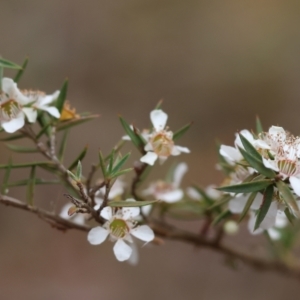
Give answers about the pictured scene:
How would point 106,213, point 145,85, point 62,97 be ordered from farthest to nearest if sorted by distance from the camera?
point 145,85
point 62,97
point 106,213

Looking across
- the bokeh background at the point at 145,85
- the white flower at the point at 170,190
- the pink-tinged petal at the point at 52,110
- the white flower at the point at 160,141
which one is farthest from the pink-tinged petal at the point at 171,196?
the bokeh background at the point at 145,85

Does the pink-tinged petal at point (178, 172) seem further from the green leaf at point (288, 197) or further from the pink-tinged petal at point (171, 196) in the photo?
the green leaf at point (288, 197)

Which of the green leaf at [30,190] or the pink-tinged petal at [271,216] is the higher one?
the green leaf at [30,190]

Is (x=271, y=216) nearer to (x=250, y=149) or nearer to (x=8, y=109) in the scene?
(x=250, y=149)

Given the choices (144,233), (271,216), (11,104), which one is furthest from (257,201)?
(11,104)

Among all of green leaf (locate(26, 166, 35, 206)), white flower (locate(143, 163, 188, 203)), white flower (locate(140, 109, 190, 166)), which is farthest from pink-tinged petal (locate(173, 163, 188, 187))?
green leaf (locate(26, 166, 35, 206))

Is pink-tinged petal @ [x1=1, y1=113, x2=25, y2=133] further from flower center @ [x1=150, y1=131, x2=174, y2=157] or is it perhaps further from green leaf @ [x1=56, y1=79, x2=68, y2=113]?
flower center @ [x1=150, y1=131, x2=174, y2=157]
